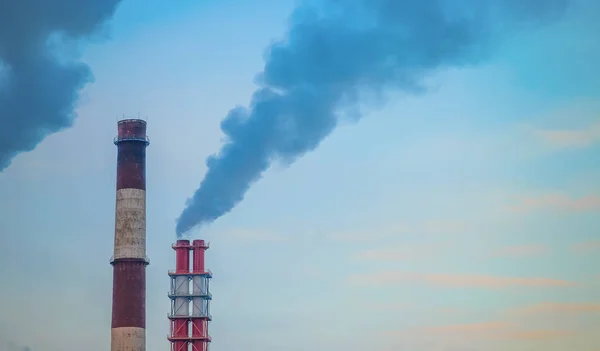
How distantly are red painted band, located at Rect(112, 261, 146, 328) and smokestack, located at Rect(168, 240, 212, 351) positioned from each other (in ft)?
10.7

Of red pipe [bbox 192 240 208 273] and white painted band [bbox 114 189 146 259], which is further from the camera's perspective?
red pipe [bbox 192 240 208 273]

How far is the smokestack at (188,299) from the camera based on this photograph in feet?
268

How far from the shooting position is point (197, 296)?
82.8 meters

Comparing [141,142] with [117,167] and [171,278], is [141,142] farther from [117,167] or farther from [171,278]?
[171,278]

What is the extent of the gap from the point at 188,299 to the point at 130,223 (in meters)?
7.49

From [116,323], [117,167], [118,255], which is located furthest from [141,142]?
[116,323]

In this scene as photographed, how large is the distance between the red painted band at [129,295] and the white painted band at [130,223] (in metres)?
1.12

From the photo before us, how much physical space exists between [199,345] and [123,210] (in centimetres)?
1191

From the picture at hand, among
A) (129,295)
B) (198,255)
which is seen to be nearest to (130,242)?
(129,295)

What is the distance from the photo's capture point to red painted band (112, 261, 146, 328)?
79.2 metres

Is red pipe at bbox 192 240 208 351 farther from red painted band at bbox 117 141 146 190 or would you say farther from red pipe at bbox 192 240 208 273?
red painted band at bbox 117 141 146 190

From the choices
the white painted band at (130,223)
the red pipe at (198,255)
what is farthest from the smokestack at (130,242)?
the red pipe at (198,255)

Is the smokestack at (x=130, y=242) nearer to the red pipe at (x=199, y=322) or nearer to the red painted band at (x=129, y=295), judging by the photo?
the red painted band at (x=129, y=295)

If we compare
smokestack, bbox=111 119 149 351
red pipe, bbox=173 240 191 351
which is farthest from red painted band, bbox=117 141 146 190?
red pipe, bbox=173 240 191 351
